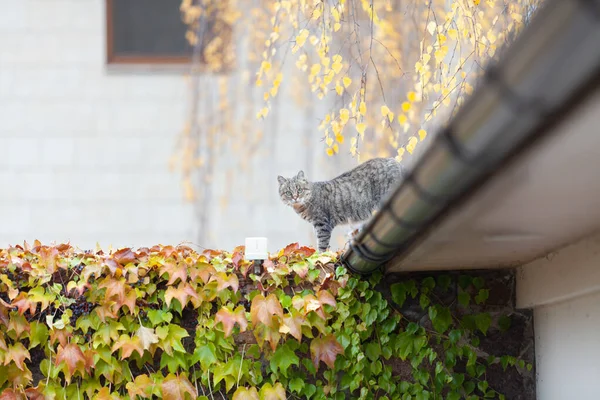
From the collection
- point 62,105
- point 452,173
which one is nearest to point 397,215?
point 452,173

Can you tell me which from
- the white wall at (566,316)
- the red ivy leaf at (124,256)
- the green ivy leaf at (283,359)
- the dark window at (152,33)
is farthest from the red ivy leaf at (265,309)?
the dark window at (152,33)

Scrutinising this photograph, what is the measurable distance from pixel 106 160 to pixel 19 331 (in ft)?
8.36

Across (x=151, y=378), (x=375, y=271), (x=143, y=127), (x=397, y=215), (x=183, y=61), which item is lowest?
(x=151, y=378)

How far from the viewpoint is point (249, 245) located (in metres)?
2.88

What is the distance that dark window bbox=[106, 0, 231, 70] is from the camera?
536 centimetres

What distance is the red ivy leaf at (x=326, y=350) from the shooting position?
2.85m

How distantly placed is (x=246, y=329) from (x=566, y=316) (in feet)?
3.49

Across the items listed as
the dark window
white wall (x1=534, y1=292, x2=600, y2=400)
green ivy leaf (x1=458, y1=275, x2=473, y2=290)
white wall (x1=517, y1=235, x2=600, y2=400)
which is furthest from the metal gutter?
the dark window

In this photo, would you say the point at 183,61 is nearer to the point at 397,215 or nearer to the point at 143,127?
the point at 143,127

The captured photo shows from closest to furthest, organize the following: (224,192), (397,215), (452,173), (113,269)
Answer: (452,173) < (397,215) < (113,269) < (224,192)

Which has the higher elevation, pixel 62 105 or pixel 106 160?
pixel 62 105

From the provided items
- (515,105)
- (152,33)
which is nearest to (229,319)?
(515,105)

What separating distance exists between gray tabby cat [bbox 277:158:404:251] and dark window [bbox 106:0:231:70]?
199 centimetres

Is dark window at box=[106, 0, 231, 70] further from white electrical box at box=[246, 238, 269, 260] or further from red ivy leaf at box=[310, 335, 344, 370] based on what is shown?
red ivy leaf at box=[310, 335, 344, 370]
